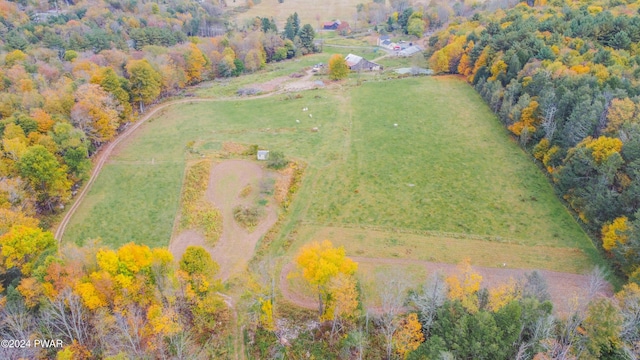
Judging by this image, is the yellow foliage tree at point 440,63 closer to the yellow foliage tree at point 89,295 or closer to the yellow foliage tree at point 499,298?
the yellow foliage tree at point 499,298

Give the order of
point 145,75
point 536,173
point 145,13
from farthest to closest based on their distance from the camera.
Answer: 1. point 145,13
2. point 145,75
3. point 536,173

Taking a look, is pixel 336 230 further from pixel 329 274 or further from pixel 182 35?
pixel 182 35

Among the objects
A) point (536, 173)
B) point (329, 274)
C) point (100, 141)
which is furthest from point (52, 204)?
point (536, 173)

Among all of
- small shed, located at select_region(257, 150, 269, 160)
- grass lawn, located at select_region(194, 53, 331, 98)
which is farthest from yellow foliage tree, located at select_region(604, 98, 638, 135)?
grass lawn, located at select_region(194, 53, 331, 98)

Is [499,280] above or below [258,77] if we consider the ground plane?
below

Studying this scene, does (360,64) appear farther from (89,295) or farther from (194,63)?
(89,295)

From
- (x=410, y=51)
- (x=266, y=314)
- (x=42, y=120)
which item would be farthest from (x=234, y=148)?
(x=410, y=51)
